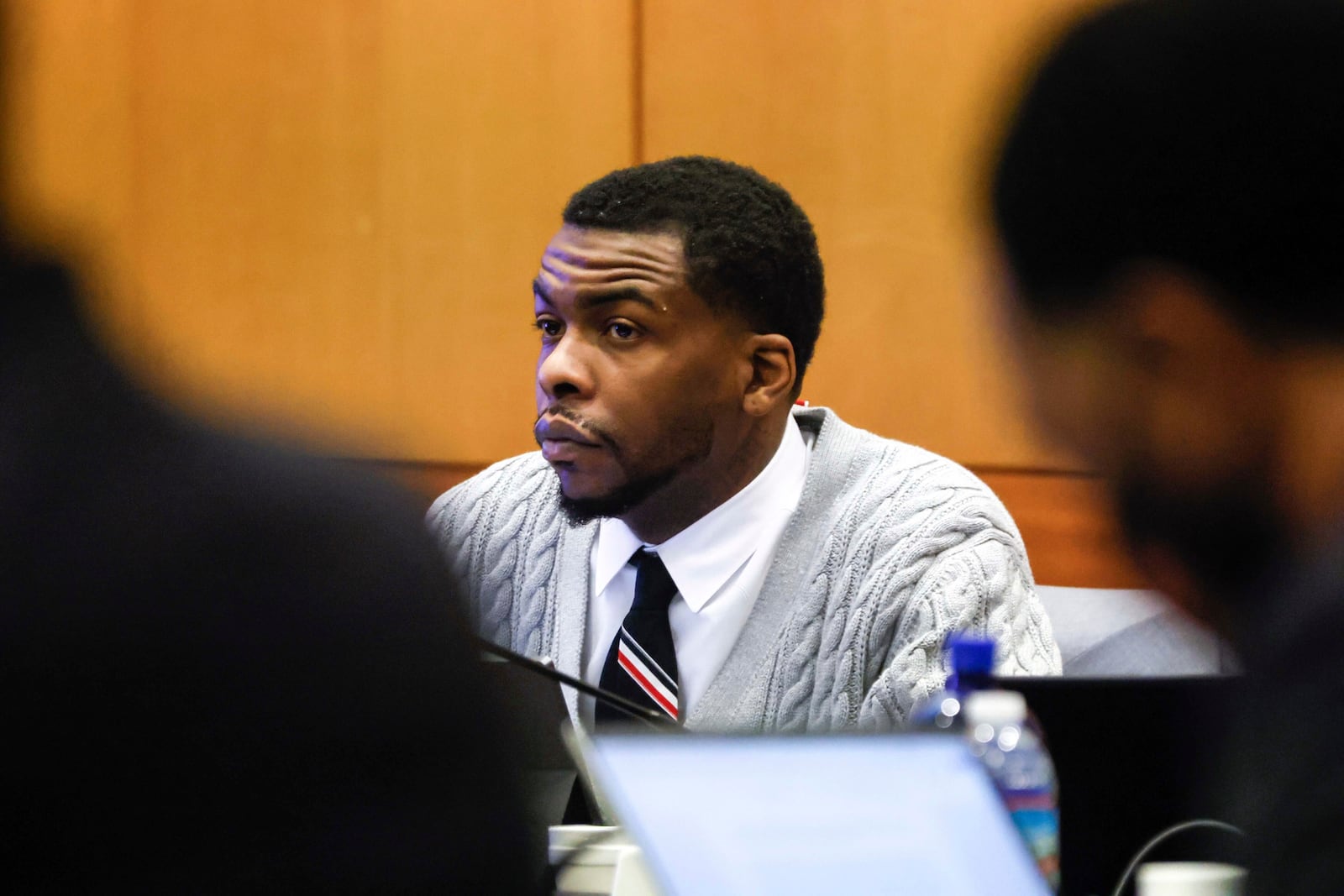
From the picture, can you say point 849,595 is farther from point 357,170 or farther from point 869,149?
point 357,170

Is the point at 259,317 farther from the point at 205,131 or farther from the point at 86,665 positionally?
the point at 86,665

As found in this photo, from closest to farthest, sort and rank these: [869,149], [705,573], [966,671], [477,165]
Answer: [966,671]
[705,573]
[869,149]
[477,165]

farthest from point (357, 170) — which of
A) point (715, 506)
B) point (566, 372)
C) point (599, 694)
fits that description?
point (599, 694)

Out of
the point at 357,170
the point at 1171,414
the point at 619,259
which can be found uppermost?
the point at 1171,414

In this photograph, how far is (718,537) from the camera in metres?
2.06

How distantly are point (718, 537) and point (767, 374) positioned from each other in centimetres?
26

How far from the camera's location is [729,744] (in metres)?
0.89

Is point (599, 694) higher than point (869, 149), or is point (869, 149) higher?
Result: point (869, 149)

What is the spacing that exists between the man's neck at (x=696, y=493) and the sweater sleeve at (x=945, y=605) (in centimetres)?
27

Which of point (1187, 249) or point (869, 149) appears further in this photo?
point (869, 149)

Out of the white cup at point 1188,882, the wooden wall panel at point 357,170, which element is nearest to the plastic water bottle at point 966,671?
the white cup at point 1188,882

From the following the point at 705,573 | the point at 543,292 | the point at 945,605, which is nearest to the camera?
the point at 945,605

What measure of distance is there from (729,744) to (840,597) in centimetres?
105

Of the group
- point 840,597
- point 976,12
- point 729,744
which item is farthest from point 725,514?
point 976,12
